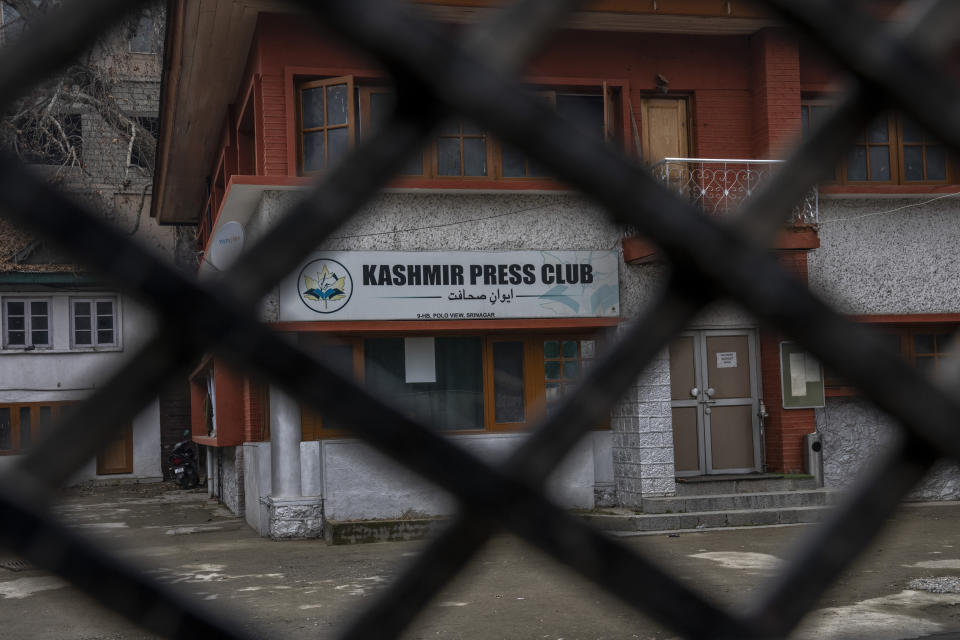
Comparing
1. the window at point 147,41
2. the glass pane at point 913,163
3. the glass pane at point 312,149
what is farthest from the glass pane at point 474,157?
the window at point 147,41

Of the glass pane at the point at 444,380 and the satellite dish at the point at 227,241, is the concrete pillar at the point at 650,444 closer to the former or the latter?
the glass pane at the point at 444,380

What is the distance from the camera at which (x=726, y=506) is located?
11391mm

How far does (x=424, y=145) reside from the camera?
2.15ft

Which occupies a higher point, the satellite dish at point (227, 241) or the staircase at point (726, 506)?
the satellite dish at point (227, 241)

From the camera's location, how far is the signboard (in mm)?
10859

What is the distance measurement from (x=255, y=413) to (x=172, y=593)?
39.8 feet

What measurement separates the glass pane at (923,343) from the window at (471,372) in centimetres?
413

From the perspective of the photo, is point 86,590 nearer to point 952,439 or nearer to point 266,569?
point 952,439

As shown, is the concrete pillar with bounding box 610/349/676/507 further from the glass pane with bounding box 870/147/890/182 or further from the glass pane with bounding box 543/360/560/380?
the glass pane with bounding box 870/147/890/182

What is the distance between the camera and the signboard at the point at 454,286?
10.9 meters

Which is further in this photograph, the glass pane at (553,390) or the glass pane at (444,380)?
the glass pane at (553,390)

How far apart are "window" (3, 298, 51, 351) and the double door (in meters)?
15.5

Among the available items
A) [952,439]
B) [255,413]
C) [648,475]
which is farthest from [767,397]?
[952,439]

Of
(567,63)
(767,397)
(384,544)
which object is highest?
(567,63)
